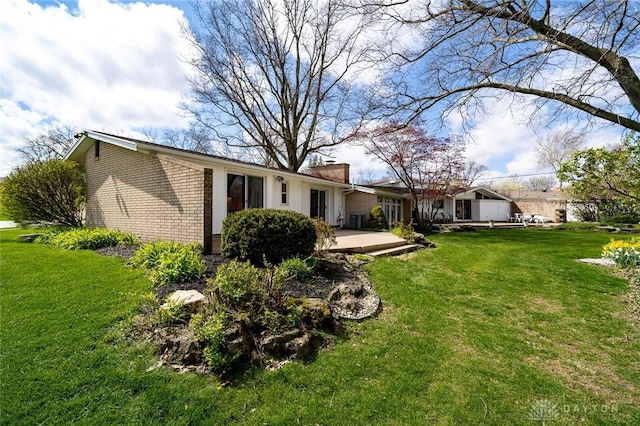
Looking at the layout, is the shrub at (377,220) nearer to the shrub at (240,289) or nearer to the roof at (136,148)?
the roof at (136,148)

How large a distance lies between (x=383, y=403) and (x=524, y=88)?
6779 millimetres

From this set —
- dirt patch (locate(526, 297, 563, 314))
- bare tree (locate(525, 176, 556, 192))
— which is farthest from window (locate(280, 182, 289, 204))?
bare tree (locate(525, 176, 556, 192))

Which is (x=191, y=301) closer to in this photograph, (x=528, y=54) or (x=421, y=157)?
(x=528, y=54)

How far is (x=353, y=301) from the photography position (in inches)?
188

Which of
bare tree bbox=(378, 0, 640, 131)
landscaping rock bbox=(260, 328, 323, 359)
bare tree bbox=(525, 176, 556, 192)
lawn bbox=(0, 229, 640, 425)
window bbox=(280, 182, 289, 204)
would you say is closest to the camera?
lawn bbox=(0, 229, 640, 425)

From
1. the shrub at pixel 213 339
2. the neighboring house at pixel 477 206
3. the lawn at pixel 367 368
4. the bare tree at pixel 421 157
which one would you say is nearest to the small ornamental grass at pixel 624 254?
the lawn at pixel 367 368

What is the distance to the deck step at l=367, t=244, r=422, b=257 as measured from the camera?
8.80 meters

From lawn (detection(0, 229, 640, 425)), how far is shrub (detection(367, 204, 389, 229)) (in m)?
10.7

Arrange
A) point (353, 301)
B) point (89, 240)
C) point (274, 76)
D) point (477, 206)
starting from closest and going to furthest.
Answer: point (353, 301), point (89, 240), point (274, 76), point (477, 206)

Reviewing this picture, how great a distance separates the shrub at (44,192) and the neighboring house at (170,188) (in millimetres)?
513

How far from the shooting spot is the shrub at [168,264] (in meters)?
5.10

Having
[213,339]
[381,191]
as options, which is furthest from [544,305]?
[381,191]

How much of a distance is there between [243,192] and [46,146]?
28.8m

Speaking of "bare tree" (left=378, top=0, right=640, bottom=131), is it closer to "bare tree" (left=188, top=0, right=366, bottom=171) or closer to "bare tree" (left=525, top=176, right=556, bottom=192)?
"bare tree" (left=188, top=0, right=366, bottom=171)
